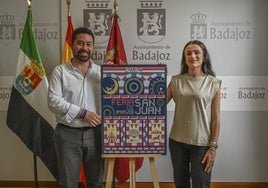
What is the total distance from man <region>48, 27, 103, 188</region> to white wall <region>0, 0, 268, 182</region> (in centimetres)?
92

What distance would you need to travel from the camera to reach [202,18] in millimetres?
3094

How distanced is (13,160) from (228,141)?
7.23 feet

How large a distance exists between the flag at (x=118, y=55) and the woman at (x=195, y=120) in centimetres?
86

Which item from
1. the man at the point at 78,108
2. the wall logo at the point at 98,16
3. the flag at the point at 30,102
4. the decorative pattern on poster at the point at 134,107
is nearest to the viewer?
the decorative pattern on poster at the point at 134,107

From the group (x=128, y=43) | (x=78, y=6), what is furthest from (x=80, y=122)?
(x=78, y=6)

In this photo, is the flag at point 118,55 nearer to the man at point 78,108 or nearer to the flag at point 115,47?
the flag at point 115,47

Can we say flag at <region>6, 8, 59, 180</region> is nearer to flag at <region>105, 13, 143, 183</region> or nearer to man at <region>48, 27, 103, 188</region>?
flag at <region>105, 13, 143, 183</region>

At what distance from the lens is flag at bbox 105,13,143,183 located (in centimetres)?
292

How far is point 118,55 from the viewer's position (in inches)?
115

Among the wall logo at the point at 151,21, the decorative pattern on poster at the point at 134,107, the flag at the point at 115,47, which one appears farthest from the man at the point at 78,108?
the wall logo at the point at 151,21

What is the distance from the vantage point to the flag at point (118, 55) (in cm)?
292

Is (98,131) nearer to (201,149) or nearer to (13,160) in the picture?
(201,149)

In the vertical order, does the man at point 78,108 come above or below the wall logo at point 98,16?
below

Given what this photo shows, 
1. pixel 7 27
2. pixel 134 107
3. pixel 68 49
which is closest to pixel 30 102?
pixel 68 49
